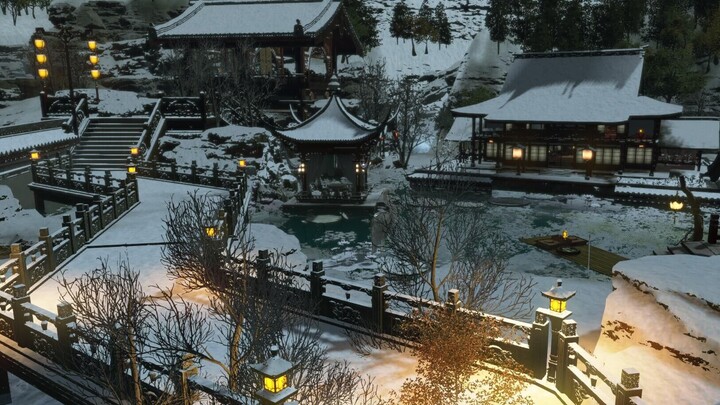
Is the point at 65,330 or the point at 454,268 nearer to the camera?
the point at 65,330

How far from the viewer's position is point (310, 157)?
32.2 meters

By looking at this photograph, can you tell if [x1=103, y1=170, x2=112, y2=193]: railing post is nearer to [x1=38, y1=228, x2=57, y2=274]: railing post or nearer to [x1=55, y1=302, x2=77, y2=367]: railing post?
[x1=38, y1=228, x2=57, y2=274]: railing post

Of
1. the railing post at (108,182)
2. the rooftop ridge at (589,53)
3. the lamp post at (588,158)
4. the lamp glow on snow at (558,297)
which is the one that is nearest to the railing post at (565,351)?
the lamp glow on snow at (558,297)

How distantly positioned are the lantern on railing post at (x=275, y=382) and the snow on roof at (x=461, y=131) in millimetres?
39120

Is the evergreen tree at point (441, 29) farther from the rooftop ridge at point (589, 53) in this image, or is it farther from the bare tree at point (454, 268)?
the bare tree at point (454, 268)

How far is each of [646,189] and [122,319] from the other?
31852mm

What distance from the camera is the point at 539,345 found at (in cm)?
1009

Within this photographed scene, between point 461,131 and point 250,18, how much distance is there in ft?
63.7

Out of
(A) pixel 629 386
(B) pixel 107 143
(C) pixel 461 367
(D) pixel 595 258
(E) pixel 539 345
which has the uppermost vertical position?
(B) pixel 107 143

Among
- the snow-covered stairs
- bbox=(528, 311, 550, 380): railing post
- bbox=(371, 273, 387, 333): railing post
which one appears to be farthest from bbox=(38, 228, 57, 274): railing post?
the snow-covered stairs

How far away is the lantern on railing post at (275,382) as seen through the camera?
6672 mm

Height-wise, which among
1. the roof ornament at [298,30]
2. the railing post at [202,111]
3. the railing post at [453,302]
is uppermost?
the roof ornament at [298,30]

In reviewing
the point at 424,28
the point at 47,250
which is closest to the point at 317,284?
the point at 47,250

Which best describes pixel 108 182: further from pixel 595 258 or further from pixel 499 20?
pixel 499 20
